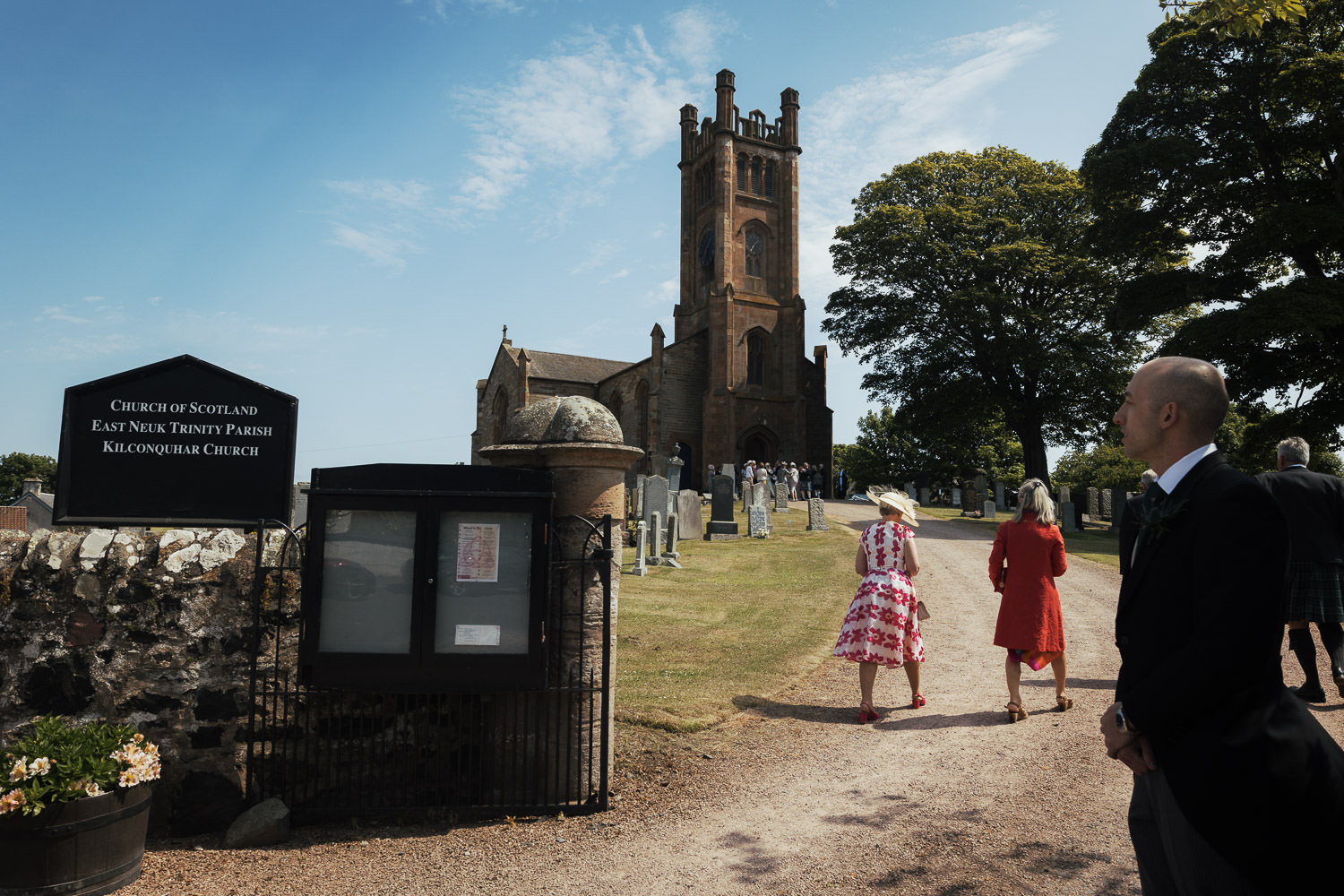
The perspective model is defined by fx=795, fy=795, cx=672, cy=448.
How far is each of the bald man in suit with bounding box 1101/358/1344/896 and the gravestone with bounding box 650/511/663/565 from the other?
1261 cm

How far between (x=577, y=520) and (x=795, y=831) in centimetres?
214

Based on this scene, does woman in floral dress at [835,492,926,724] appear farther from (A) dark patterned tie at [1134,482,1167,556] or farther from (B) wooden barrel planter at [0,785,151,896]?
(B) wooden barrel planter at [0,785,151,896]

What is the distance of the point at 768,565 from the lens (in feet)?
50.3

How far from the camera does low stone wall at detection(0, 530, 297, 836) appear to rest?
4.42m

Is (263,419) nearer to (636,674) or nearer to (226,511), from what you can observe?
(226,511)

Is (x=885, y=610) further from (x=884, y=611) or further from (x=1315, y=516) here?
(x=1315, y=516)

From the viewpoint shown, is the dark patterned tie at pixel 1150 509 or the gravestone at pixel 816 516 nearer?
the dark patterned tie at pixel 1150 509

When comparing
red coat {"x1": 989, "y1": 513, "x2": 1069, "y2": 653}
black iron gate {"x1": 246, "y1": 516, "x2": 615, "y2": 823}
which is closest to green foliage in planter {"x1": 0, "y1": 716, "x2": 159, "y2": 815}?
black iron gate {"x1": 246, "y1": 516, "x2": 615, "y2": 823}

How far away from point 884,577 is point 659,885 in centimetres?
344

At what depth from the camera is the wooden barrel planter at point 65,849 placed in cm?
360

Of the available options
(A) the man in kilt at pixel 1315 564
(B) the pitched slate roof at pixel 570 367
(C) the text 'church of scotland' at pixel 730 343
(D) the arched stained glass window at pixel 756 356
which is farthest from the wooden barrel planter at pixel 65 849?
(B) the pitched slate roof at pixel 570 367

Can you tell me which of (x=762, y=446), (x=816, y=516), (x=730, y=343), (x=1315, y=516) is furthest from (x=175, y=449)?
(x=762, y=446)

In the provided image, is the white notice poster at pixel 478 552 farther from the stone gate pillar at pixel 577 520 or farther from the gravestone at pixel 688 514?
the gravestone at pixel 688 514

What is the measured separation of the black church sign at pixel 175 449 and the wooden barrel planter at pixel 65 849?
5.50ft
